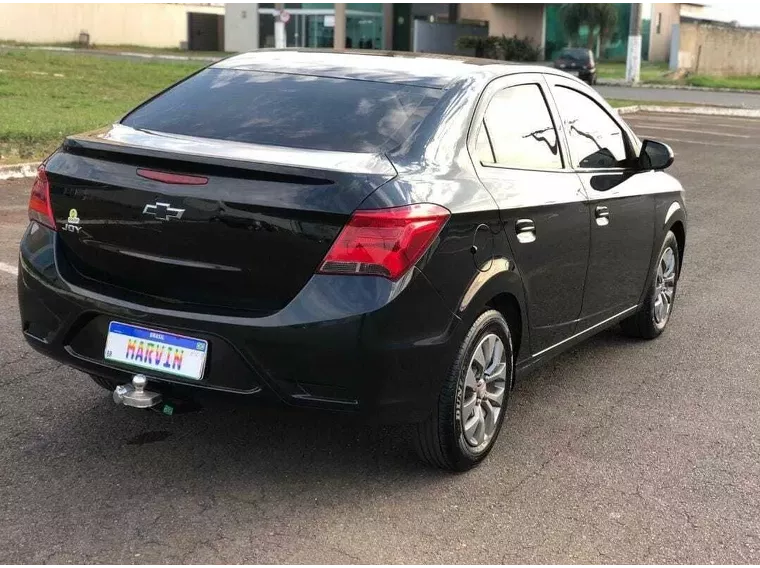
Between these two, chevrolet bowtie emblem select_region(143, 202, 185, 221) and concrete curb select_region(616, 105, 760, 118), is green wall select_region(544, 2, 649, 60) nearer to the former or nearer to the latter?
concrete curb select_region(616, 105, 760, 118)

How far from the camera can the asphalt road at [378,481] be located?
3.46 m

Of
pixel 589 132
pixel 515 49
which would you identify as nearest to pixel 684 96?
pixel 515 49

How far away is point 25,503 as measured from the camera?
362cm

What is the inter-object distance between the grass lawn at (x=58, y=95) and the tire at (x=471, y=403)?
5524 millimetres

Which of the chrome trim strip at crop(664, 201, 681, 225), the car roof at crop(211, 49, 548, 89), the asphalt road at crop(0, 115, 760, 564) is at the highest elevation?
the car roof at crop(211, 49, 548, 89)

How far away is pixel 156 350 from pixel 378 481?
1024mm

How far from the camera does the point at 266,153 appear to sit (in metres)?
3.74

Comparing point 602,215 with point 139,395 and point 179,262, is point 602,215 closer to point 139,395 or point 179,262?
point 179,262

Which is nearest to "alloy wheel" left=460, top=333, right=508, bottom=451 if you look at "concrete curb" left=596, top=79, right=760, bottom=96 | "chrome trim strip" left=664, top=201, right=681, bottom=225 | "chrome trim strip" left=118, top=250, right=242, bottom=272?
"chrome trim strip" left=118, top=250, right=242, bottom=272

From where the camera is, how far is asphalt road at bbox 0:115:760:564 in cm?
346

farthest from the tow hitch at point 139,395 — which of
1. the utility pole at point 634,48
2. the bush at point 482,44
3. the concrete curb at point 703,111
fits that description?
the bush at point 482,44

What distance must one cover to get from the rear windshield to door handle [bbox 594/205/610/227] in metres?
1.16

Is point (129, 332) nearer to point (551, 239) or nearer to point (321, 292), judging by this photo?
point (321, 292)

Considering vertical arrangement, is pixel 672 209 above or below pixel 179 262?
below
